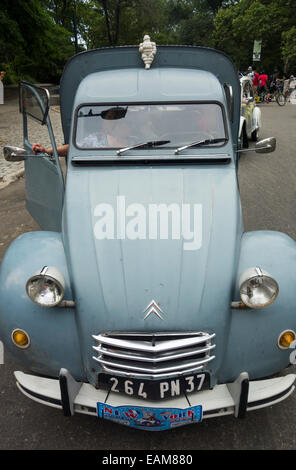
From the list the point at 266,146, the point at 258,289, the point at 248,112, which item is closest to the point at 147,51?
the point at 266,146

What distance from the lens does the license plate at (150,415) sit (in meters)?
2.43

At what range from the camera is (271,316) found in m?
2.65

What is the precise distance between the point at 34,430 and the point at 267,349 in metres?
1.81

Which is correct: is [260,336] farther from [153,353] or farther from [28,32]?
[28,32]

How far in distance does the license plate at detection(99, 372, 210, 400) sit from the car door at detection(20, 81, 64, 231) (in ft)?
6.77

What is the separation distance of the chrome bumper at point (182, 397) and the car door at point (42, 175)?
198 cm

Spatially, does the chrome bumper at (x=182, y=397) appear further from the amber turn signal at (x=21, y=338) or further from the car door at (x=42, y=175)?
the car door at (x=42, y=175)

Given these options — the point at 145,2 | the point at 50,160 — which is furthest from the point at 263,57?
the point at 50,160

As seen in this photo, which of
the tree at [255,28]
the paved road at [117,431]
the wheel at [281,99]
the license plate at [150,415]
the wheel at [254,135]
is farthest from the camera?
the tree at [255,28]

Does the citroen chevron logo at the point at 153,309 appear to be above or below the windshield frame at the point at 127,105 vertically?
below

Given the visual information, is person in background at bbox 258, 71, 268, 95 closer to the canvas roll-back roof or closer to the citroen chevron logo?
the canvas roll-back roof

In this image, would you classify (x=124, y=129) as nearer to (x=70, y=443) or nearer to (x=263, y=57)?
(x=70, y=443)

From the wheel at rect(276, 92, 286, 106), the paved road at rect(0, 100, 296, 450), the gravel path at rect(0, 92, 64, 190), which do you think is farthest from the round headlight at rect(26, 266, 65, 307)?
the wheel at rect(276, 92, 286, 106)

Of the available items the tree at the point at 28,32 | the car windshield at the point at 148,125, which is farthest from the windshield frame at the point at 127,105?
the tree at the point at 28,32
